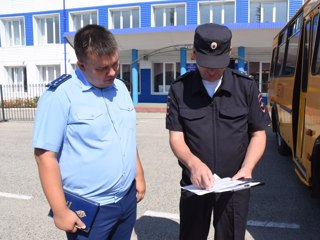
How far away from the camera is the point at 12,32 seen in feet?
81.4

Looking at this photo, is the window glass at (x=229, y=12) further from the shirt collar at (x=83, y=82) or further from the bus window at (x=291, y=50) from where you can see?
the shirt collar at (x=83, y=82)

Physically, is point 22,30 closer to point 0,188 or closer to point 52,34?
point 52,34

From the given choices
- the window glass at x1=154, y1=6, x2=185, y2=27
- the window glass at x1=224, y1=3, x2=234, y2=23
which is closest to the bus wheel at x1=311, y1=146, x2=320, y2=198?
the window glass at x1=224, y1=3, x2=234, y2=23

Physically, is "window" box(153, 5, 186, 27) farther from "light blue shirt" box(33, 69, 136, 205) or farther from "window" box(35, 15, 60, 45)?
"light blue shirt" box(33, 69, 136, 205)

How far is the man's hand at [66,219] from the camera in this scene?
6.11 ft

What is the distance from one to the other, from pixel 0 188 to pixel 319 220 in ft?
14.8

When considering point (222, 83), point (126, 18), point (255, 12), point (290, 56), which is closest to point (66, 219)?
point (222, 83)

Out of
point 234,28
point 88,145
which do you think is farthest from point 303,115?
point 234,28

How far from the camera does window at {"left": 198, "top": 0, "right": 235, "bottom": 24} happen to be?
20.0 meters

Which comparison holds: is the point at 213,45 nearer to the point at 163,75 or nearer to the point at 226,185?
the point at 226,185

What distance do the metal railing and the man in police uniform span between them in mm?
14357

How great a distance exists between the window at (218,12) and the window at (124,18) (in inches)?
156

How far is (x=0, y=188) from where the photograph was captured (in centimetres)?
553

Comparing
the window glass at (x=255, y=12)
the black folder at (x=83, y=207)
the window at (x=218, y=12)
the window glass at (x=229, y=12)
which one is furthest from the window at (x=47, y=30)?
the black folder at (x=83, y=207)
